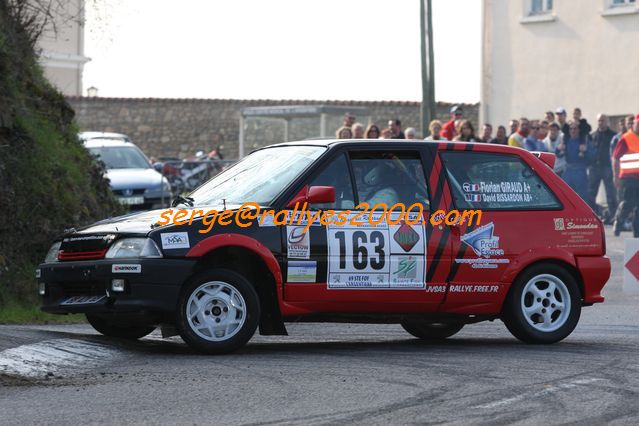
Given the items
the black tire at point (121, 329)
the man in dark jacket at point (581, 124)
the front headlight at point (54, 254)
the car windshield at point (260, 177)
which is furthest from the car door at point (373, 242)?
the man in dark jacket at point (581, 124)

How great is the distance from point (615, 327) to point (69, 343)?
18.1ft

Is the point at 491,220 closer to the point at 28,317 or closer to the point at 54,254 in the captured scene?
the point at 54,254

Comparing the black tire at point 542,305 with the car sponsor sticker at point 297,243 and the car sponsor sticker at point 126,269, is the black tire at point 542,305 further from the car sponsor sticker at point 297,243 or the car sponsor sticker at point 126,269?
the car sponsor sticker at point 126,269

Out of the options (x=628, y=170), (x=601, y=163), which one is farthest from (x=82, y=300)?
(x=601, y=163)

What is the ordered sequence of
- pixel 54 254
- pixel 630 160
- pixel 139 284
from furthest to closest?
pixel 630 160, pixel 54 254, pixel 139 284

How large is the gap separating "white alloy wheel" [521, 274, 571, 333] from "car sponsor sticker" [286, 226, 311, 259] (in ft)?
6.54

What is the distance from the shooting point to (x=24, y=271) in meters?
14.9

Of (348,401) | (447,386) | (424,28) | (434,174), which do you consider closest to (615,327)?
(434,174)

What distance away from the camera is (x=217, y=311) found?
10.9 metres

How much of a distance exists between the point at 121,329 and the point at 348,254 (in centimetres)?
203

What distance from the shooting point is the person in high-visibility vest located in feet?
81.0

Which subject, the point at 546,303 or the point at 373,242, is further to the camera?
the point at 546,303

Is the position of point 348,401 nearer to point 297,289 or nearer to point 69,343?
point 297,289

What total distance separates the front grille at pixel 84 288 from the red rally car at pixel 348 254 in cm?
1
